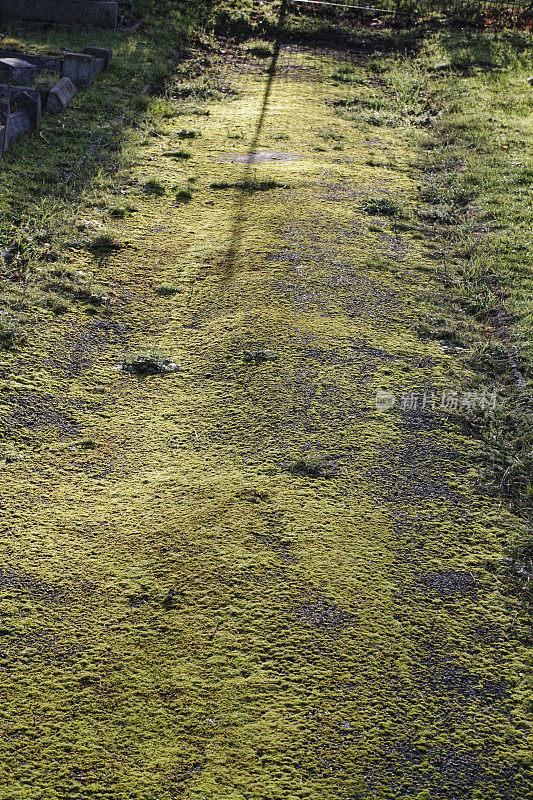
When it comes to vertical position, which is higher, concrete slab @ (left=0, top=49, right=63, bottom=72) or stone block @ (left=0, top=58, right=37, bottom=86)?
concrete slab @ (left=0, top=49, right=63, bottom=72)

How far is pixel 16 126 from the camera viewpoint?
19.1 ft

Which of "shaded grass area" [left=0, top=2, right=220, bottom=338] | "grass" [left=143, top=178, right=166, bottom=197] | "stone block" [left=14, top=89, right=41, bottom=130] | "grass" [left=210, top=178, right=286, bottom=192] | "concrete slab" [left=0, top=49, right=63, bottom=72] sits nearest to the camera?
"shaded grass area" [left=0, top=2, right=220, bottom=338]

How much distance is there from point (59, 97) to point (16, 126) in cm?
91

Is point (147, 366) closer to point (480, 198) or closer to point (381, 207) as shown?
point (381, 207)

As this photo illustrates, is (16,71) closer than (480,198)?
No

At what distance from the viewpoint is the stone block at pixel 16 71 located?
643 cm

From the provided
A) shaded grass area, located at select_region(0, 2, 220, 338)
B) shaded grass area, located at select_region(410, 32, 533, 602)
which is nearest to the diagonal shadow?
shaded grass area, located at select_region(0, 2, 220, 338)

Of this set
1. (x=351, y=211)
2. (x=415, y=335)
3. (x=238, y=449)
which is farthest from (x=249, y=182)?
(x=238, y=449)

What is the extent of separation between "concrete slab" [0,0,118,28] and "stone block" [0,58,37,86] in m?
2.78

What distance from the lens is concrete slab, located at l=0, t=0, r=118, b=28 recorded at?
28.6 feet

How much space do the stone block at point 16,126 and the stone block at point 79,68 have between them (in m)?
1.57

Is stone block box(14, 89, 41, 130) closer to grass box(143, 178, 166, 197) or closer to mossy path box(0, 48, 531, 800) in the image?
grass box(143, 178, 166, 197)

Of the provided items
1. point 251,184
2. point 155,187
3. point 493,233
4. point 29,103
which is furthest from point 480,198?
point 29,103

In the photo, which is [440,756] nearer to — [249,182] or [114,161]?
[249,182]
